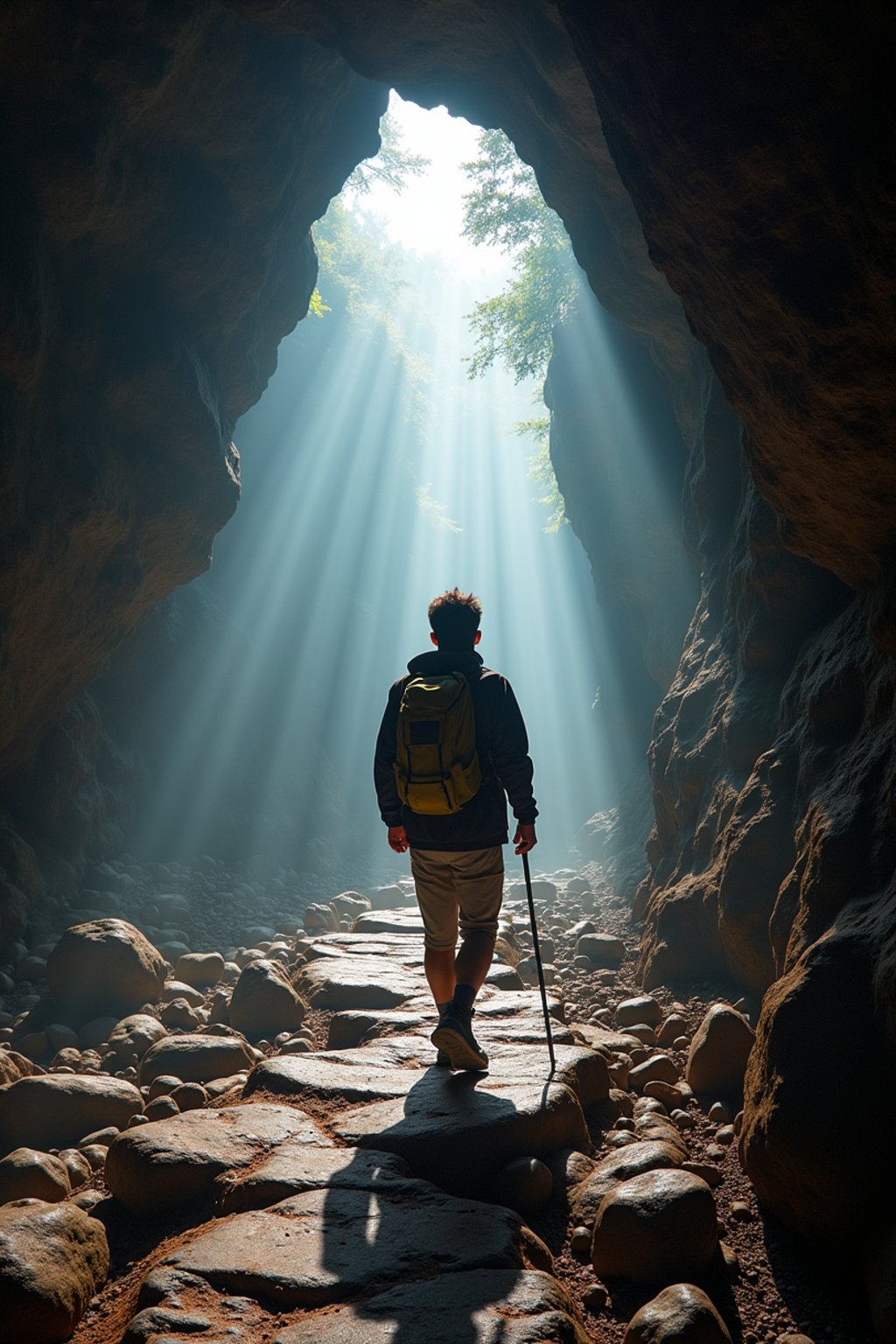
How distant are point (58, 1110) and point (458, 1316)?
3.03 metres

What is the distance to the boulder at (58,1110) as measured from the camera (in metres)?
4.12

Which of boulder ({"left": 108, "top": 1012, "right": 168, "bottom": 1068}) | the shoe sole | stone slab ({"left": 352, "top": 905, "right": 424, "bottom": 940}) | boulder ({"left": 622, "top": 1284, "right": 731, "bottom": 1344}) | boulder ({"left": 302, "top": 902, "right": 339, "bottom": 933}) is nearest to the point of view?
boulder ({"left": 622, "top": 1284, "right": 731, "bottom": 1344})

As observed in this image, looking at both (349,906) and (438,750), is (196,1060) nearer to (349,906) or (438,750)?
(438,750)

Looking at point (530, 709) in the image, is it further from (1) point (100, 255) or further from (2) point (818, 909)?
(2) point (818, 909)

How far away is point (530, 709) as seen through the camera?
6072 cm

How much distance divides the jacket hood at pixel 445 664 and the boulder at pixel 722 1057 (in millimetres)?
2215

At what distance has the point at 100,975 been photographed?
6.82m

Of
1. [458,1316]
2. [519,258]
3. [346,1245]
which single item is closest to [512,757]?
[346,1245]

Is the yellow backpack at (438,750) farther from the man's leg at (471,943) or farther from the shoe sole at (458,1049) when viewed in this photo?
the shoe sole at (458,1049)

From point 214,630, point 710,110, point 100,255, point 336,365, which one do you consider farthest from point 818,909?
point 336,365

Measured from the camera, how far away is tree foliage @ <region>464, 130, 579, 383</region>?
69.2 ft

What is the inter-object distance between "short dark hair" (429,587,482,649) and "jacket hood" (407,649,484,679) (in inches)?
4.4

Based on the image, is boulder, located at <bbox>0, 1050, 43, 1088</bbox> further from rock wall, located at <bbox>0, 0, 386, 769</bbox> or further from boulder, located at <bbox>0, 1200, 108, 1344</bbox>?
rock wall, located at <bbox>0, 0, 386, 769</bbox>

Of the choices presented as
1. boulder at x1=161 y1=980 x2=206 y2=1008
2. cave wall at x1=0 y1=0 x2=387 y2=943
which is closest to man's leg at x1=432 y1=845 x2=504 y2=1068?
boulder at x1=161 y1=980 x2=206 y2=1008
